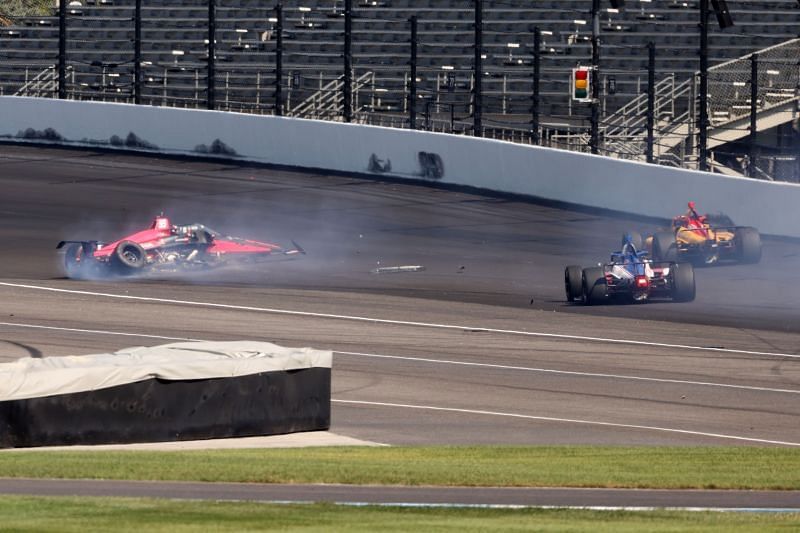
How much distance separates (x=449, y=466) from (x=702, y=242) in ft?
49.4

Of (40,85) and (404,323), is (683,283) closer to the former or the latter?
(404,323)

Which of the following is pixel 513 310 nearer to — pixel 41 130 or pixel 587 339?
pixel 587 339

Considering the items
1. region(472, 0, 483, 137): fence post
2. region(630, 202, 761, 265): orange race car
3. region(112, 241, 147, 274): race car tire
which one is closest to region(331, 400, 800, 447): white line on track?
region(112, 241, 147, 274): race car tire

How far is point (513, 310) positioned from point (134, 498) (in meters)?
13.0

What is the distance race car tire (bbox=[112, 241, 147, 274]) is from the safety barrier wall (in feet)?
36.0

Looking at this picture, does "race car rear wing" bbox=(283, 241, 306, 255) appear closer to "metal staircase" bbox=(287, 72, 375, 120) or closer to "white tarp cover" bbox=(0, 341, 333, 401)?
"white tarp cover" bbox=(0, 341, 333, 401)

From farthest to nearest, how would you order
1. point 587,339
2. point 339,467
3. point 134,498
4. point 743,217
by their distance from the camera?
point 743,217, point 587,339, point 339,467, point 134,498

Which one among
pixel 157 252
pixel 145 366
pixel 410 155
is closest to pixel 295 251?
pixel 157 252

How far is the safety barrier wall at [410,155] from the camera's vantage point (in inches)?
1208

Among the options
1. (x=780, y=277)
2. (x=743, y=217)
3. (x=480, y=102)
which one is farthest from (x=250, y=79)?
(x=780, y=277)

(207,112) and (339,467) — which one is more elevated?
(207,112)

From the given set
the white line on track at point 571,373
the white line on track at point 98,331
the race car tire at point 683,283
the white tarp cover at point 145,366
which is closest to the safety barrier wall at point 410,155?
the race car tire at point 683,283

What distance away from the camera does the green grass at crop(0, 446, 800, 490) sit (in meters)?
11.5

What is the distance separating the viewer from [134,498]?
33.7 feet
